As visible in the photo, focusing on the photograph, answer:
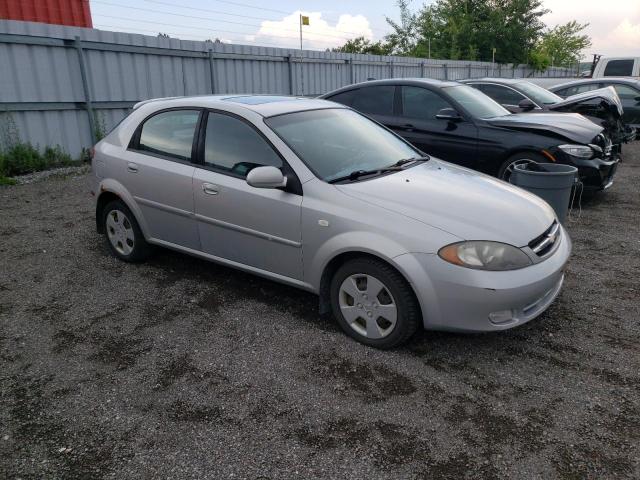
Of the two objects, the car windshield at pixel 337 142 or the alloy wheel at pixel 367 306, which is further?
the car windshield at pixel 337 142

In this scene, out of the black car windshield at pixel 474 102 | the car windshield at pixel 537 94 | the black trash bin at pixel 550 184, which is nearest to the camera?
the black trash bin at pixel 550 184

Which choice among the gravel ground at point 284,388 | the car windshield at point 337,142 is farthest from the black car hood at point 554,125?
the car windshield at point 337,142

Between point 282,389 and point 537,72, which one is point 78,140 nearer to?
point 282,389

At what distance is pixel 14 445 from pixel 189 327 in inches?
53.3

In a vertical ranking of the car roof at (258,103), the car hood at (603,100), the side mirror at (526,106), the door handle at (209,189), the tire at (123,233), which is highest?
the car roof at (258,103)

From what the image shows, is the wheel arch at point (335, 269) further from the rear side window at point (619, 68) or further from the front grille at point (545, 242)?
the rear side window at point (619, 68)

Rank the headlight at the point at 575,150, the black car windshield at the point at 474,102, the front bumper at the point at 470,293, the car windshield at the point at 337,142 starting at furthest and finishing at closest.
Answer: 1. the black car windshield at the point at 474,102
2. the headlight at the point at 575,150
3. the car windshield at the point at 337,142
4. the front bumper at the point at 470,293

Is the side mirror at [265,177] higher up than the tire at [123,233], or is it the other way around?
the side mirror at [265,177]

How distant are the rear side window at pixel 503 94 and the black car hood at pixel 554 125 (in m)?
2.68

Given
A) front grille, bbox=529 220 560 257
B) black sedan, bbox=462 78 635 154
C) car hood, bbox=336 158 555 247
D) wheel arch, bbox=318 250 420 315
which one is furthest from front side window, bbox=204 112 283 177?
black sedan, bbox=462 78 635 154

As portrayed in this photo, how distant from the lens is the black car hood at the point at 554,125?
6.37 metres

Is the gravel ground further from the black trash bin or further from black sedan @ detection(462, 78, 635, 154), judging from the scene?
black sedan @ detection(462, 78, 635, 154)

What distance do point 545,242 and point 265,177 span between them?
190 cm

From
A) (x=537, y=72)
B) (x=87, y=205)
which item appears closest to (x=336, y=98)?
(x=87, y=205)
